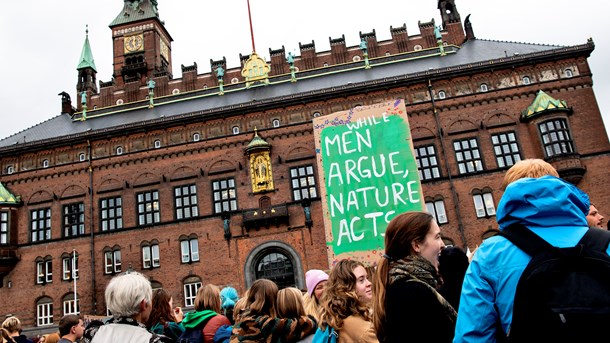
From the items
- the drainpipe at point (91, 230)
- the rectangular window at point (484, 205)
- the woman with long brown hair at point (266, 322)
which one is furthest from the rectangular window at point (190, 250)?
the woman with long brown hair at point (266, 322)

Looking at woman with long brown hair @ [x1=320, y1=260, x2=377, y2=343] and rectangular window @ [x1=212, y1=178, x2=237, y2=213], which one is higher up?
rectangular window @ [x1=212, y1=178, x2=237, y2=213]

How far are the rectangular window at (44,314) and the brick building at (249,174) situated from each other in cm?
8

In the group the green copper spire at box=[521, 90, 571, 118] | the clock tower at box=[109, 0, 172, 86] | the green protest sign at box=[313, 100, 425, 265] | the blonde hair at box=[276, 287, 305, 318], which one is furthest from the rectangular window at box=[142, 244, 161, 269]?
the blonde hair at box=[276, 287, 305, 318]

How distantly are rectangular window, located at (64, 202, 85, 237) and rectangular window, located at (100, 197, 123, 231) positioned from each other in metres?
1.31

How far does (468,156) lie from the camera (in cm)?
2936

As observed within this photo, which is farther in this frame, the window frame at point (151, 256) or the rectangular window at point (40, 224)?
the rectangular window at point (40, 224)

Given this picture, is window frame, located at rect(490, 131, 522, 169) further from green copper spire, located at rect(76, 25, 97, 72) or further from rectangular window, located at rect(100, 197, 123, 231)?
green copper spire, located at rect(76, 25, 97, 72)

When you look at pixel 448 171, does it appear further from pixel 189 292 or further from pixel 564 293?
pixel 564 293

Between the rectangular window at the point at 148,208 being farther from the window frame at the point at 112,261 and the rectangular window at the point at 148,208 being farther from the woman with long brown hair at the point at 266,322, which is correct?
the woman with long brown hair at the point at 266,322

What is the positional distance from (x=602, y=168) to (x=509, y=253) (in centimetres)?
2984

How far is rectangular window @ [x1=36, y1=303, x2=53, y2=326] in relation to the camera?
2959 cm

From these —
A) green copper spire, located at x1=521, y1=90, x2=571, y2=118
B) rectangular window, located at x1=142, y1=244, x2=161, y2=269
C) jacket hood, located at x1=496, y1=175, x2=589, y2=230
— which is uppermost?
green copper spire, located at x1=521, y1=90, x2=571, y2=118

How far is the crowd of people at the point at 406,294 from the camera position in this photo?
2576mm

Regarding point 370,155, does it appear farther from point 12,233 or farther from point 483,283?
point 12,233
